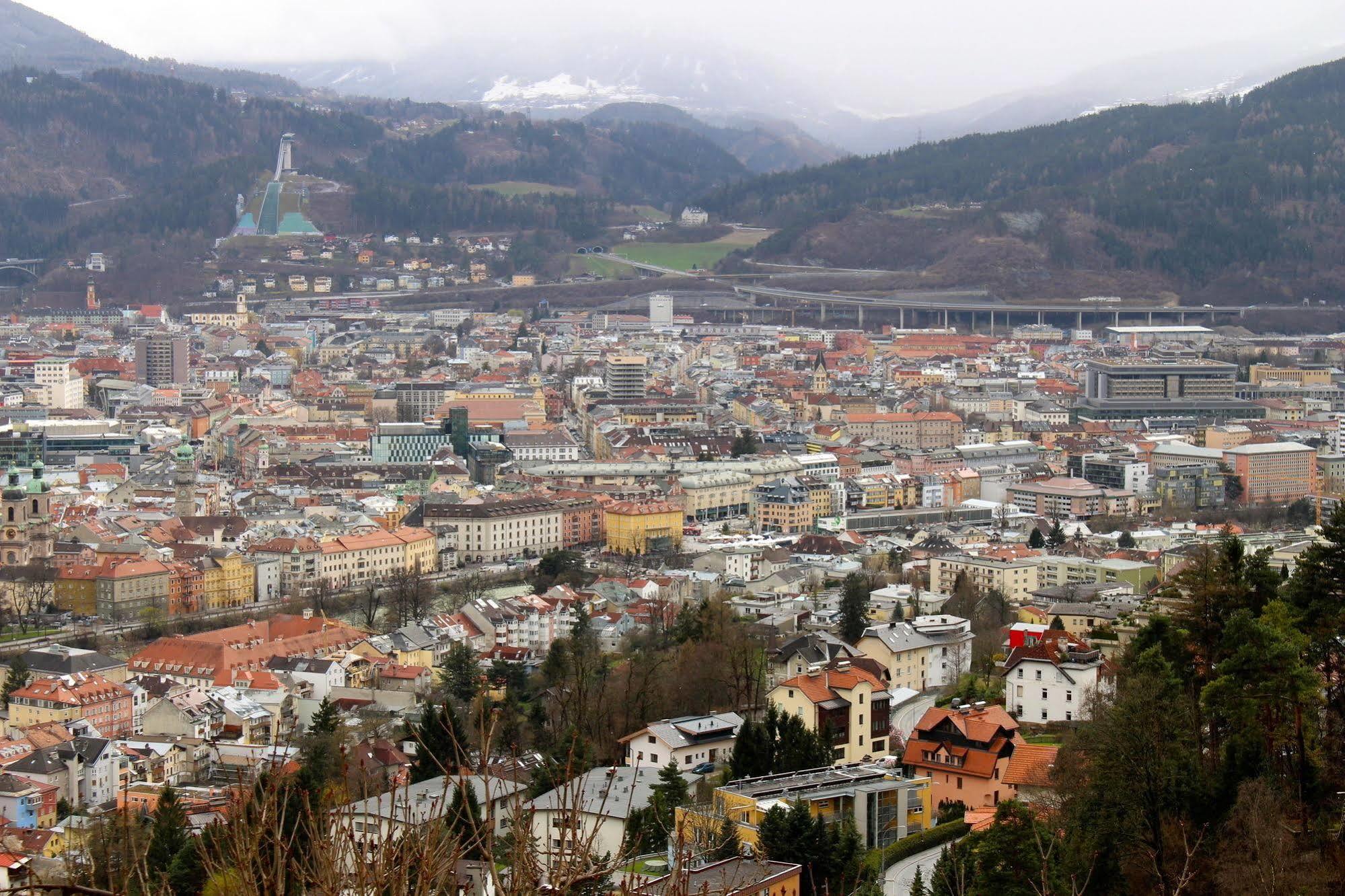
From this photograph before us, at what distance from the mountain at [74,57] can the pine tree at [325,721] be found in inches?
3162

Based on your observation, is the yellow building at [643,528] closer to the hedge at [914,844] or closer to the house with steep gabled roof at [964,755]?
the house with steep gabled roof at [964,755]

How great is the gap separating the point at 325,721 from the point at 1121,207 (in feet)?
164

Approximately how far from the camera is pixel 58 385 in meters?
38.6

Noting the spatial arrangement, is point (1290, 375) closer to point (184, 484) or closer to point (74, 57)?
point (184, 484)

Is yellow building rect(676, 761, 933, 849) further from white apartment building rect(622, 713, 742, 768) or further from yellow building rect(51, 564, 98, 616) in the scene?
yellow building rect(51, 564, 98, 616)

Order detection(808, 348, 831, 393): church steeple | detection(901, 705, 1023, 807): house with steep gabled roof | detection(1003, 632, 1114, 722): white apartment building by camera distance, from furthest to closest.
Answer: detection(808, 348, 831, 393): church steeple < detection(1003, 632, 1114, 722): white apartment building < detection(901, 705, 1023, 807): house with steep gabled roof

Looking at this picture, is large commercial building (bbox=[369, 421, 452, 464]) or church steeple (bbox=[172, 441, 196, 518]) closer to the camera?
church steeple (bbox=[172, 441, 196, 518])

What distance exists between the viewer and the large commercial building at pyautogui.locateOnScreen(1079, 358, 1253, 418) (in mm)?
37969

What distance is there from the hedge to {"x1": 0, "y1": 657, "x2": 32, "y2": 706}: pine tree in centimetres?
899

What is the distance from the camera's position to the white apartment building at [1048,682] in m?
13.1

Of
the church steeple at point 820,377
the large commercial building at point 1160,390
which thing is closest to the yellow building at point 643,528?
the large commercial building at point 1160,390

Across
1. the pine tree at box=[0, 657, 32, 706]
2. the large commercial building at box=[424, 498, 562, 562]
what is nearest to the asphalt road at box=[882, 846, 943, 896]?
the pine tree at box=[0, 657, 32, 706]

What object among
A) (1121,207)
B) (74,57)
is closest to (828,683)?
(1121,207)

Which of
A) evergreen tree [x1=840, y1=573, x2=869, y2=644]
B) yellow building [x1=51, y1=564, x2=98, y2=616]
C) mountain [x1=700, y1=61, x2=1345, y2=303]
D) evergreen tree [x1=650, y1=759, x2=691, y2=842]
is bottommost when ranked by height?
yellow building [x1=51, y1=564, x2=98, y2=616]
